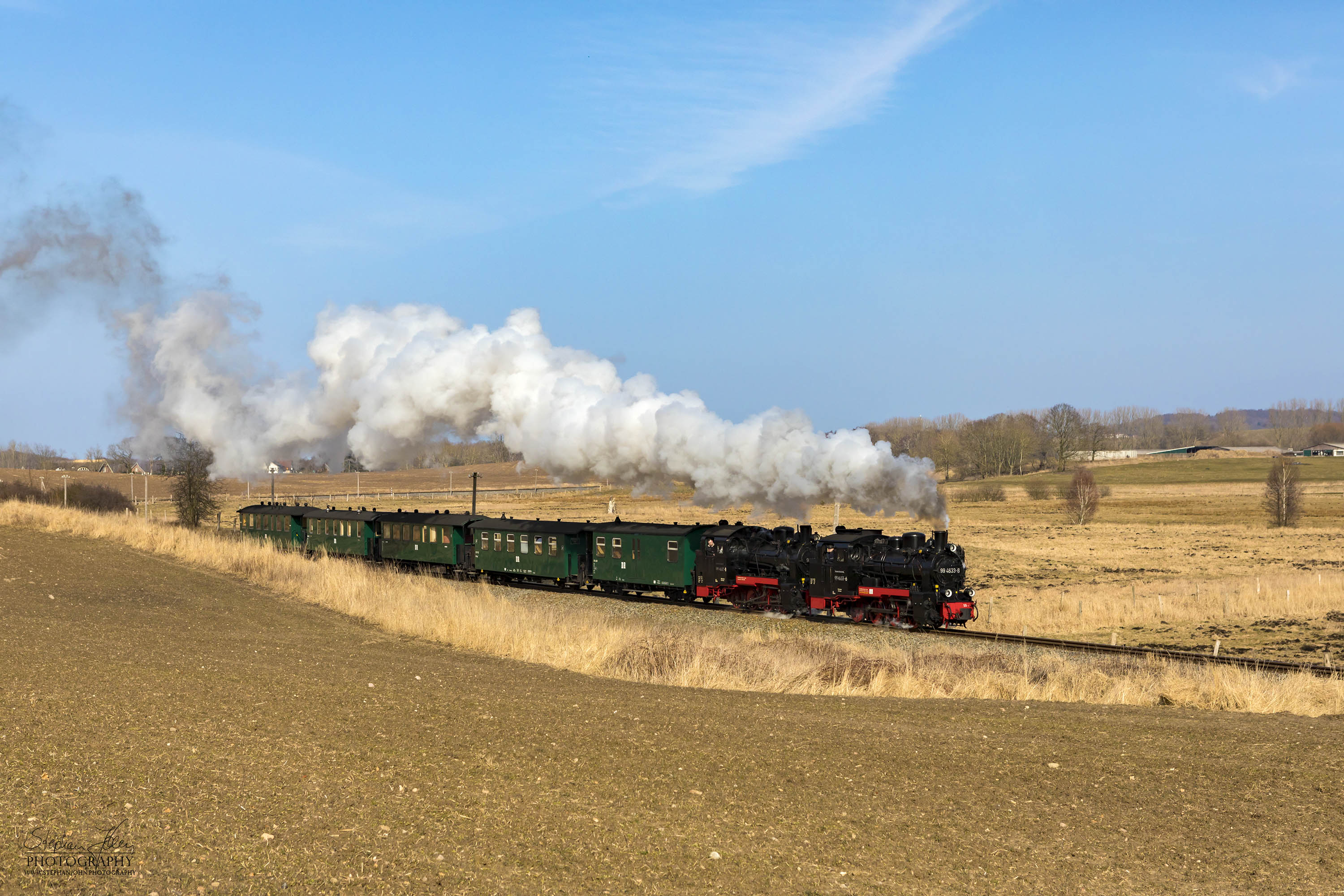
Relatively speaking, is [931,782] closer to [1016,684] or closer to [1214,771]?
[1214,771]

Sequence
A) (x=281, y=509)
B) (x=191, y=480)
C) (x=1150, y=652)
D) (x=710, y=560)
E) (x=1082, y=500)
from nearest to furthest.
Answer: (x=1150, y=652)
(x=710, y=560)
(x=281, y=509)
(x=191, y=480)
(x=1082, y=500)

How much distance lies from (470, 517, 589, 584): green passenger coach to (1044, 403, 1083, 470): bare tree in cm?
12166

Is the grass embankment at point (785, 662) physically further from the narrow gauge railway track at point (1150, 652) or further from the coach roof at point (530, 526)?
the coach roof at point (530, 526)

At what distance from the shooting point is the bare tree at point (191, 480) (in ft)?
217

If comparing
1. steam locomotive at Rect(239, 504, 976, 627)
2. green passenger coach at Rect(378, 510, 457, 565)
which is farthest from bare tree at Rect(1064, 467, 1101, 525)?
green passenger coach at Rect(378, 510, 457, 565)

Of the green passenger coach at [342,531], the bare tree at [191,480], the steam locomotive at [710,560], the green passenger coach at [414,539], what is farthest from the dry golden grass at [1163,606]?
the bare tree at [191,480]

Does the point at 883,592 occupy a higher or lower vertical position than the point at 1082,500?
lower

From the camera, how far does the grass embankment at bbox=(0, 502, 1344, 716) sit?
1852 centimetres

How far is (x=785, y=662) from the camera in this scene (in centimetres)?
2100

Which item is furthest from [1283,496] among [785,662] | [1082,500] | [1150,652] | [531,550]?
[785,662]

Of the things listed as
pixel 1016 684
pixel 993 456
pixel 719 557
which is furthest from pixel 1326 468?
pixel 1016 684

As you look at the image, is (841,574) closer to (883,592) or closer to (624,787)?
(883,592)

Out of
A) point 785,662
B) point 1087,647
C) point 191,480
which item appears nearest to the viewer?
point 785,662

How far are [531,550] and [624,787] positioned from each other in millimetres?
32005
